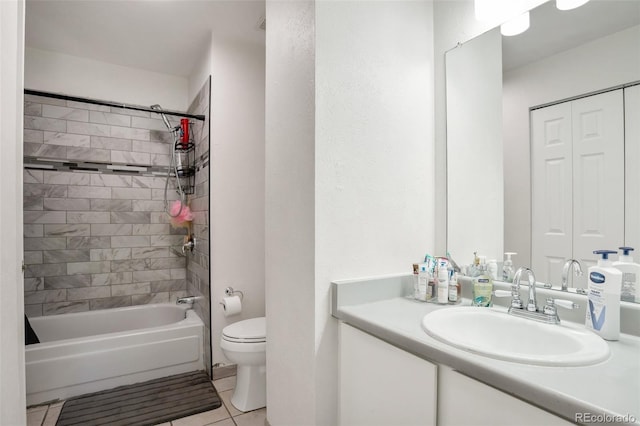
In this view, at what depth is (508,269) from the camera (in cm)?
136

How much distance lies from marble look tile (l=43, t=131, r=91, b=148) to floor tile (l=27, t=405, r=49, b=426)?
6.58 ft

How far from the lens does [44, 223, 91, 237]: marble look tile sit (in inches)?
109

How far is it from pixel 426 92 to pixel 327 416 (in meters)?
1.54

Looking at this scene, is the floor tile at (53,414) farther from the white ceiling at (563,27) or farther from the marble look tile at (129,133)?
the white ceiling at (563,27)

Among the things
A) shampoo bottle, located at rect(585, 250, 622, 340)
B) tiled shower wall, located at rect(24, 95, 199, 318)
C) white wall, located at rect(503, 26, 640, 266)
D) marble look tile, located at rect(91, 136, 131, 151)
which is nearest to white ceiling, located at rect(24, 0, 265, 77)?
tiled shower wall, located at rect(24, 95, 199, 318)

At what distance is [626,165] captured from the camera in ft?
3.41

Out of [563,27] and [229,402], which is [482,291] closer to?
[563,27]

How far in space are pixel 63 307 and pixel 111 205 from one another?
3.10 feet

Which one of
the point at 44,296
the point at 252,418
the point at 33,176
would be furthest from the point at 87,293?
the point at 252,418

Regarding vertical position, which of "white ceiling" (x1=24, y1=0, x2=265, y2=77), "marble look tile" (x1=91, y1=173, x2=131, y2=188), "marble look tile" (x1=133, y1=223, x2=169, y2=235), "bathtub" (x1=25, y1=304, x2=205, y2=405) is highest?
"white ceiling" (x1=24, y1=0, x2=265, y2=77)

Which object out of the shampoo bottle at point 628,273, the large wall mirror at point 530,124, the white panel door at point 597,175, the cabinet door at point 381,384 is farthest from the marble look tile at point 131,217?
the shampoo bottle at point 628,273

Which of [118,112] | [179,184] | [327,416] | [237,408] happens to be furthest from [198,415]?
[118,112]

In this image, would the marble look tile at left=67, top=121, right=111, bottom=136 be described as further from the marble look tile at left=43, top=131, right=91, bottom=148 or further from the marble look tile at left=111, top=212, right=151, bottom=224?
the marble look tile at left=111, top=212, right=151, bottom=224

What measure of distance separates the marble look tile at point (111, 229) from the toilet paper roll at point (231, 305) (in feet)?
4.25
